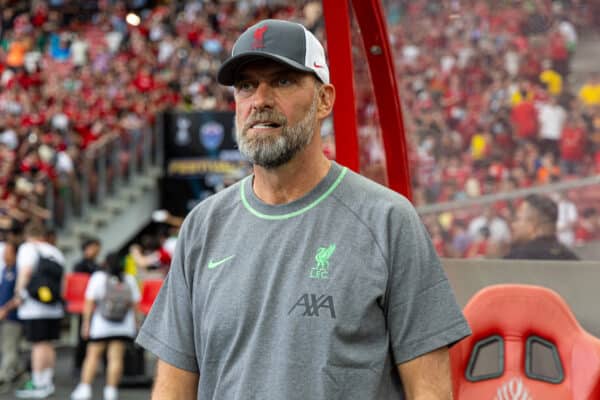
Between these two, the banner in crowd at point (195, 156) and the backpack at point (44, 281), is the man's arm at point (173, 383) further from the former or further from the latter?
the banner in crowd at point (195, 156)

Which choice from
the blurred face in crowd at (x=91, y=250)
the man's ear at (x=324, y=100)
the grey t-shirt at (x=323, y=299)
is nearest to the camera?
the grey t-shirt at (x=323, y=299)

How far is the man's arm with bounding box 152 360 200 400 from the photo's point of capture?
252cm

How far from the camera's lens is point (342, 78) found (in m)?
3.80

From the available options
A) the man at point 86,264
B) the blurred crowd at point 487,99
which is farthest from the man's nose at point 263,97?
the man at point 86,264

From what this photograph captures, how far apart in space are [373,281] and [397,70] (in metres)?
2.12

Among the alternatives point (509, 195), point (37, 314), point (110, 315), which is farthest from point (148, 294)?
point (509, 195)

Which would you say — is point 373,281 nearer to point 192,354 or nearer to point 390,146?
point 192,354

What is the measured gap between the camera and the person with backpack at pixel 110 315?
988 centimetres

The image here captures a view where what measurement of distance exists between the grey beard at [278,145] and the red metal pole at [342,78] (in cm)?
136

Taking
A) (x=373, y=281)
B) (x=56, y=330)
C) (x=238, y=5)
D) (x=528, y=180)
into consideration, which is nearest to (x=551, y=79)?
(x=528, y=180)

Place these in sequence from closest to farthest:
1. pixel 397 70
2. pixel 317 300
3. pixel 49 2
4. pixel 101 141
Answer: pixel 317 300, pixel 397 70, pixel 101 141, pixel 49 2

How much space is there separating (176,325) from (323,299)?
0.42m

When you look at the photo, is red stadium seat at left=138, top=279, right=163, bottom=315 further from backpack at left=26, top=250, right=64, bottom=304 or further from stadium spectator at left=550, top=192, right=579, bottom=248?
stadium spectator at left=550, top=192, right=579, bottom=248

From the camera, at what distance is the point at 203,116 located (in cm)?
1872
